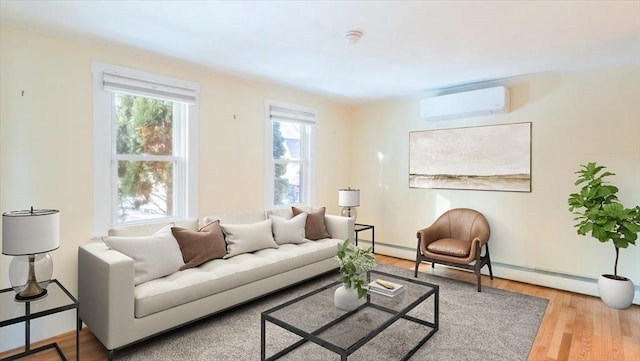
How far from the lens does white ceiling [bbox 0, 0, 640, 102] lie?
231 cm

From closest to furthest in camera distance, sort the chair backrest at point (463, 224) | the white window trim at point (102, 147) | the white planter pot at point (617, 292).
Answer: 1. the white window trim at point (102, 147)
2. the white planter pot at point (617, 292)
3. the chair backrest at point (463, 224)

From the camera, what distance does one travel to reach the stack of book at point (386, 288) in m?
2.66

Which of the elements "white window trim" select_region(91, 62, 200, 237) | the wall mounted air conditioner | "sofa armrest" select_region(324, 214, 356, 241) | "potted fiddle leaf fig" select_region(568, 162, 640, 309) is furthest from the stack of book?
the wall mounted air conditioner

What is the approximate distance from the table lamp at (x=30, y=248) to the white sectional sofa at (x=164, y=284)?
306 millimetres

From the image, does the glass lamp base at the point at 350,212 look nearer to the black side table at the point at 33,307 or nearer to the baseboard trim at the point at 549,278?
the baseboard trim at the point at 549,278

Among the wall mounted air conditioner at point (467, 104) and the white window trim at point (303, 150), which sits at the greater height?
the wall mounted air conditioner at point (467, 104)

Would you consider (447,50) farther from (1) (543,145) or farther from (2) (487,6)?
(1) (543,145)

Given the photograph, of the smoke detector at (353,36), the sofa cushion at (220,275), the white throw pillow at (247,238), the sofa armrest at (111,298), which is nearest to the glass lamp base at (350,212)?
the sofa cushion at (220,275)

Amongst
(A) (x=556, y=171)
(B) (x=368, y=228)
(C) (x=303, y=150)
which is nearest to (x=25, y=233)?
(C) (x=303, y=150)

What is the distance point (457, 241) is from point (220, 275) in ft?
9.02

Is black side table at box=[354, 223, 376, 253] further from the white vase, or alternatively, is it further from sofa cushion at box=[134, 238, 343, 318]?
the white vase

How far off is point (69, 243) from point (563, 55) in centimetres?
471

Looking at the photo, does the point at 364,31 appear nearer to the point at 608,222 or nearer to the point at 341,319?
the point at 341,319

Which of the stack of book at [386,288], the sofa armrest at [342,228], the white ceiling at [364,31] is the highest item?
the white ceiling at [364,31]
